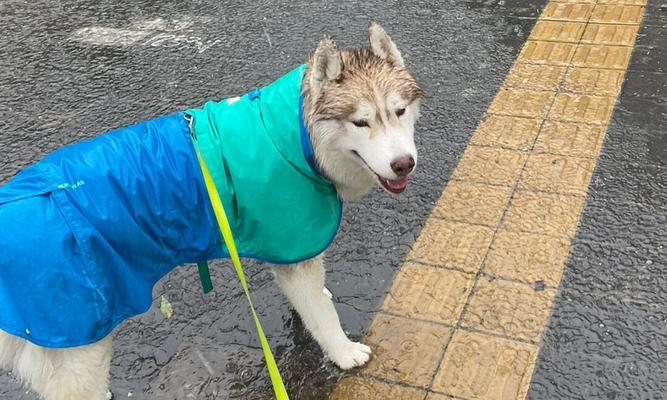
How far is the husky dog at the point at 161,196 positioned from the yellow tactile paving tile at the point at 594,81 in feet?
8.86

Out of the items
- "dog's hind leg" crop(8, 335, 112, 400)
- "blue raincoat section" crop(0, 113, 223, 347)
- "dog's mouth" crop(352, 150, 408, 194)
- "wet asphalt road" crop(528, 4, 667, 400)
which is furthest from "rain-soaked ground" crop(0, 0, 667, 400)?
"dog's mouth" crop(352, 150, 408, 194)

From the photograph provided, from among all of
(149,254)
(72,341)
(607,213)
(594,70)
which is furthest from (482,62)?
(72,341)

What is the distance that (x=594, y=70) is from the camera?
16.4ft

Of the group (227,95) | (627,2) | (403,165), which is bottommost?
(627,2)

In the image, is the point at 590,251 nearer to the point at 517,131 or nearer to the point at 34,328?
the point at 517,131

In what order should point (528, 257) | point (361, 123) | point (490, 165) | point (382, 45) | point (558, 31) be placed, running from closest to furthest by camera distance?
1. point (361, 123)
2. point (382, 45)
3. point (528, 257)
4. point (490, 165)
5. point (558, 31)

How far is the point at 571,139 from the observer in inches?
169

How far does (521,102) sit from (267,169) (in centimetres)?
288

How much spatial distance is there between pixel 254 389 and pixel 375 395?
0.58 metres

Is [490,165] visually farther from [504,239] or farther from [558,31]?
[558,31]

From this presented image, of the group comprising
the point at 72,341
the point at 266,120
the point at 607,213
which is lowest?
the point at 607,213

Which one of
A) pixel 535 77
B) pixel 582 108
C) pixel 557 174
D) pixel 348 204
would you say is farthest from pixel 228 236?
pixel 535 77

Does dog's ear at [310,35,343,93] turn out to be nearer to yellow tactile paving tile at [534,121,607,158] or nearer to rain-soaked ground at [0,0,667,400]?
rain-soaked ground at [0,0,667,400]

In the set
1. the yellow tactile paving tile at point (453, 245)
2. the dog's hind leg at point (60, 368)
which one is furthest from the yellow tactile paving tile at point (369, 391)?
the dog's hind leg at point (60, 368)
